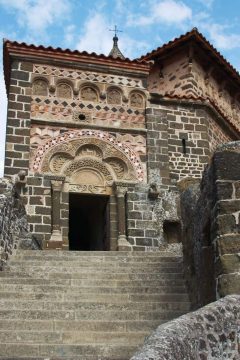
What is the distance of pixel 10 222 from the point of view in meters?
10.0

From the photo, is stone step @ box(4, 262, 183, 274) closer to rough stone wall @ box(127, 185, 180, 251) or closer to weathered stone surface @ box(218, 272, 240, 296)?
weathered stone surface @ box(218, 272, 240, 296)

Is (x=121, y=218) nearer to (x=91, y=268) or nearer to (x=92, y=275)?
(x=91, y=268)

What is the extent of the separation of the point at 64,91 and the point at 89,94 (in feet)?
2.30

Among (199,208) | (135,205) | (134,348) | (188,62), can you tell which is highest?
(188,62)

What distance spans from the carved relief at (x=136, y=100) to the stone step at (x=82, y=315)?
8.66 metres

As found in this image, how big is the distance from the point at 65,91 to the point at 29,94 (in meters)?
1.01

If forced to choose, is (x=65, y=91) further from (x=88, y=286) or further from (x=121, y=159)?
(x=88, y=286)

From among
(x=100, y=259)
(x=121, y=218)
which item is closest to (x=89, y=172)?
(x=121, y=218)

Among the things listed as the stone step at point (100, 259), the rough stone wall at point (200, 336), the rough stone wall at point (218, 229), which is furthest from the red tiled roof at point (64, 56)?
the rough stone wall at point (200, 336)

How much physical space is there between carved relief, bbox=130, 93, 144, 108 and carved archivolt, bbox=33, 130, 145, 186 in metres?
1.32

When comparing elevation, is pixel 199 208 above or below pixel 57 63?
below

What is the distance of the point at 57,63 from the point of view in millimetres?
14875

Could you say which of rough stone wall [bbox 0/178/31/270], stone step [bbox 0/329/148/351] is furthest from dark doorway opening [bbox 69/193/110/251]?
stone step [bbox 0/329/148/351]

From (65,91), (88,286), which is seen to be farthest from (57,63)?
(88,286)
